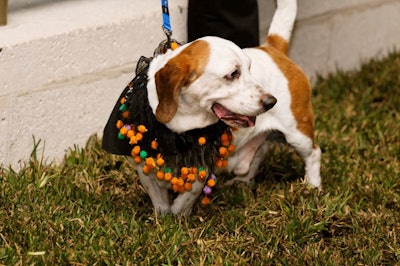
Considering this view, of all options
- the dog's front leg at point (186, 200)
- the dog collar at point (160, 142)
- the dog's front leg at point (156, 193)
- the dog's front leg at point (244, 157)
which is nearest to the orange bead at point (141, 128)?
the dog collar at point (160, 142)

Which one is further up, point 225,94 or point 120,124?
point 225,94

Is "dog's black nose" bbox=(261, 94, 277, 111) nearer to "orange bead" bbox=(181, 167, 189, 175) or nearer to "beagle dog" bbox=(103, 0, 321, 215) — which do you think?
"beagle dog" bbox=(103, 0, 321, 215)

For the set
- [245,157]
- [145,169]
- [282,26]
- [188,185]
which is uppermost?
[282,26]

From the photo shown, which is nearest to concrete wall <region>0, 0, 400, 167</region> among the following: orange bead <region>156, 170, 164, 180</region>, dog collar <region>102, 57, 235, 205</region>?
dog collar <region>102, 57, 235, 205</region>

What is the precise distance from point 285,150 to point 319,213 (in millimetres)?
984

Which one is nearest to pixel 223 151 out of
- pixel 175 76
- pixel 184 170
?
pixel 184 170

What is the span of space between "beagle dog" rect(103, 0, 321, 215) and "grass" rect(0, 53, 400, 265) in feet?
0.59

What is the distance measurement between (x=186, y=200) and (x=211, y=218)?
0.52 feet

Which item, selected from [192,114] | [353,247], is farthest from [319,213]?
[192,114]

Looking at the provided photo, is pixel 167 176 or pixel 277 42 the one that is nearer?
pixel 167 176

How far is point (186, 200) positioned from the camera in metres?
4.35

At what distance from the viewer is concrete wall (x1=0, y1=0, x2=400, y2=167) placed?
4.66 metres

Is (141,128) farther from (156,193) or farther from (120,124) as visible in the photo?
(156,193)

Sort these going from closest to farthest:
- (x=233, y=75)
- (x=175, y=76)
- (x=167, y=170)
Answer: (x=175, y=76) < (x=233, y=75) < (x=167, y=170)
